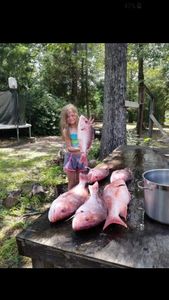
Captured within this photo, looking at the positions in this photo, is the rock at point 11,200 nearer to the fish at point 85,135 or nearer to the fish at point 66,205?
the fish at point 85,135

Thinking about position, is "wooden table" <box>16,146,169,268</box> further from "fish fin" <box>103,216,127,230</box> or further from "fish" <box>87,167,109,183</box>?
"fish" <box>87,167,109,183</box>

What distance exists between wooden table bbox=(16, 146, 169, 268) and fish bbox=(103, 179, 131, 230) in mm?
44

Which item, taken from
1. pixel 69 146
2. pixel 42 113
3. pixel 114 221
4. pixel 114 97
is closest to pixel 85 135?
pixel 114 221

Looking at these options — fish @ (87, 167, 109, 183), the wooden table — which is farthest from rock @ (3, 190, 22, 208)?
the wooden table

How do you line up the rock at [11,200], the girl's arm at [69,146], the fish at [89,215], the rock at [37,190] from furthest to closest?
the rock at [37,190]
the rock at [11,200]
the girl's arm at [69,146]
the fish at [89,215]

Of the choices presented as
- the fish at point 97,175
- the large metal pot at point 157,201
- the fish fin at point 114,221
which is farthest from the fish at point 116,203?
the fish at point 97,175

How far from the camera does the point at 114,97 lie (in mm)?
3764

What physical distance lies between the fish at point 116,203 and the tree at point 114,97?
2.53 metres

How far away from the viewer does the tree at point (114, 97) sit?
3.63 m

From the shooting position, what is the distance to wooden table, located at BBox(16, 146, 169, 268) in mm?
921

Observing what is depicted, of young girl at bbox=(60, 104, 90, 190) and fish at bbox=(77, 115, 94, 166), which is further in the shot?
young girl at bbox=(60, 104, 90, 190)
